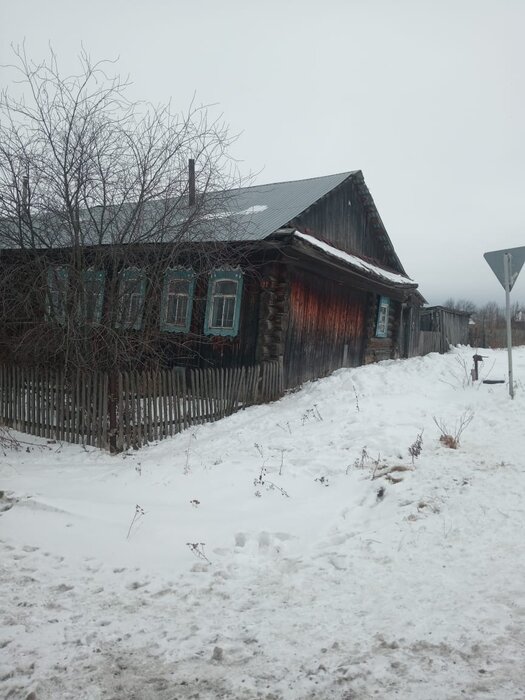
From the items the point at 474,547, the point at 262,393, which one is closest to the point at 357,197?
the point at 262,393

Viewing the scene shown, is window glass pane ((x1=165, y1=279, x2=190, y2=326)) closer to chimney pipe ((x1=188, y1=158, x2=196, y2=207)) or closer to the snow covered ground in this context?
chimney pipe ((x1=188, y1=158, x2=196, y2=207))

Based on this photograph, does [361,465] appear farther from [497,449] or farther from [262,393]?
[262,393]

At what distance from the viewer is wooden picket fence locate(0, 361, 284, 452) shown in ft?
23.4

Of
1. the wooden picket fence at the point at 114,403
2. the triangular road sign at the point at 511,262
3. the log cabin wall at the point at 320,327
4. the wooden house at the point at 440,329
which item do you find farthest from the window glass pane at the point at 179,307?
the wooden house at the point at 440,329

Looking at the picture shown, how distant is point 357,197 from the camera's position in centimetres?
1491

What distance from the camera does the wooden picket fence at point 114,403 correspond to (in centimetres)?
712

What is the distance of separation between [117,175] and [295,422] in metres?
5.03

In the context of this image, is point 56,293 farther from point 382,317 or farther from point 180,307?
point 382,317

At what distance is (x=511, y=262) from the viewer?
26.1 feet

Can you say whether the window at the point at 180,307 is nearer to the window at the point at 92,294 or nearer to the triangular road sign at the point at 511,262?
the window at the point at 92,294

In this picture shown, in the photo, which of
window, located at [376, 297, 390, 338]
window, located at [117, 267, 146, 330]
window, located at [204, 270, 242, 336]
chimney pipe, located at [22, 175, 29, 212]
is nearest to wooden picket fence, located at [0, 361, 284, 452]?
window, located at [117, 267, 146, 330]

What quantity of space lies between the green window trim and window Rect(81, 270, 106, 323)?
1.09 ft

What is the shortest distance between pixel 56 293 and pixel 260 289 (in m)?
4.52

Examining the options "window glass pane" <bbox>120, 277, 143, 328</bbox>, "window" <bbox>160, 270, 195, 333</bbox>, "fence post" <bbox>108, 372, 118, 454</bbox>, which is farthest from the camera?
"window" <bbox>160, 270, 195, 333</bbox>
